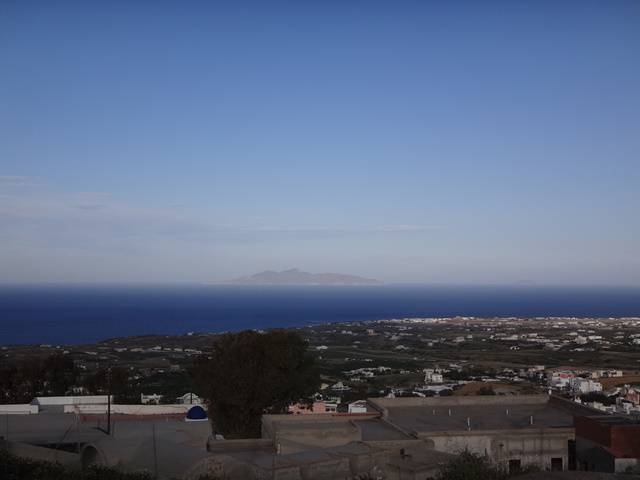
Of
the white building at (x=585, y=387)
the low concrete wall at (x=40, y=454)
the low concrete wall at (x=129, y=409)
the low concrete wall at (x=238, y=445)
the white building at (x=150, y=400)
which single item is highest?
the low concrete wall at (x=40, y=454)

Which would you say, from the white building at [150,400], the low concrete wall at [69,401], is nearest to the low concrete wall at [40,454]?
the low concrete wall at [69,401]

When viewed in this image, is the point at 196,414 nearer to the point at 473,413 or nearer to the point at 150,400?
the point at 473,413

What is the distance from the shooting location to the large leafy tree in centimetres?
2225

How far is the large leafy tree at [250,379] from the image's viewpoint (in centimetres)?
2225

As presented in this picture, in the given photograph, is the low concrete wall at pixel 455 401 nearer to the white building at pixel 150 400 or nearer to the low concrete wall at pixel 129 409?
the low concrete wall at pixel 129 409

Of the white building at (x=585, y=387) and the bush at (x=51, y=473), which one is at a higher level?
the bush at (x=51, y=473)

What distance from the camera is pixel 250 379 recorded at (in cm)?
2238

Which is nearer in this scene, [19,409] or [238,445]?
[238,445]

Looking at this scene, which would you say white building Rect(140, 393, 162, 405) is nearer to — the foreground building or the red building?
the foreground building

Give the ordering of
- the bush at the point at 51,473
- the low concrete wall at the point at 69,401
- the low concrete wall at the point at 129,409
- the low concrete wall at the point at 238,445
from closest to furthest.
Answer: the bush at the point at 51,473 < the low concrete wall at the point at 238,445 < the low concrete wall at the point at 129,409 < the low concrete wall at the point at 69,401

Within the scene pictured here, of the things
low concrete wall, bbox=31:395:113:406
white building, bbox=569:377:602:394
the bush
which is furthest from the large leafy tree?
white building, bbox=569:377:602:394

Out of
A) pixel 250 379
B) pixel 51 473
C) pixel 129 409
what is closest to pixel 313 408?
pixel 250 379

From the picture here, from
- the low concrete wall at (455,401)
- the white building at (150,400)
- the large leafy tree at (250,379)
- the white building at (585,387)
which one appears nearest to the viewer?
the low concrete wall at (455,401)

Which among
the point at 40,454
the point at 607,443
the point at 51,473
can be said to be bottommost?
the point at 607,443
